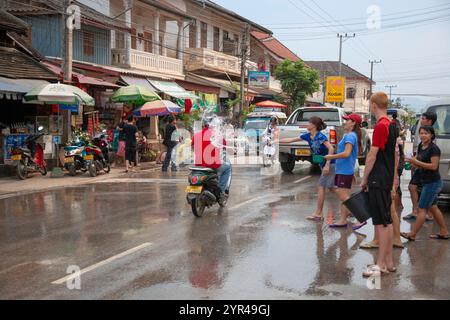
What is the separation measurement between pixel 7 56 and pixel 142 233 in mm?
11159

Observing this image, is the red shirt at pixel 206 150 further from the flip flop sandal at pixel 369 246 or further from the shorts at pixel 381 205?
the shorts at pixel 381 205

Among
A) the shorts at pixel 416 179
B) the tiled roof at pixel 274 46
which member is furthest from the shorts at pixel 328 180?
the tiled roof at pixel 274 46

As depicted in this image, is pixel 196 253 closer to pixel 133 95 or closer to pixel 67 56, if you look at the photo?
pixel 67 56

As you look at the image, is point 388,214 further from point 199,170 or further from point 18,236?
point 18,236

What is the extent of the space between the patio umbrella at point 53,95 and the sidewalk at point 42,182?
7.36ft

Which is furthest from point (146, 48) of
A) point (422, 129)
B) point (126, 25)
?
point (422, 129)

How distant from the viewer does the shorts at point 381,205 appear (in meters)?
5.96

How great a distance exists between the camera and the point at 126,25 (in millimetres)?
24312

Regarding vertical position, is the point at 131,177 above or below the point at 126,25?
below

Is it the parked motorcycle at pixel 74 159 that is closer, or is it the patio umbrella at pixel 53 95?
the patio umbrella at pixel 53 95

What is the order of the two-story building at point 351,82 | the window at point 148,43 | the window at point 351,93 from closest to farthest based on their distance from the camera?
the window at point 148,43 < the two-story building at point 351,82 < the window at point 351,93

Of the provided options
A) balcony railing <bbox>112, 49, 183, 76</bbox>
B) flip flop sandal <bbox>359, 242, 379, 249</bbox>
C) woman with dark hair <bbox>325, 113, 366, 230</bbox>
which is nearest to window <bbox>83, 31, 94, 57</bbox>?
balcony railing <bbox>112, 49, 183, 76</bbox>

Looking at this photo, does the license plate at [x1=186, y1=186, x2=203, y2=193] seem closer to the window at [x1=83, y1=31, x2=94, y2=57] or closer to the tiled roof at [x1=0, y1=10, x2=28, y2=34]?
the tiled roof at [x1=0, y1=10, x2=28, y2=34]

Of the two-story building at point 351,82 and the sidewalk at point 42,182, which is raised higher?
the two-story building at point 351,82
